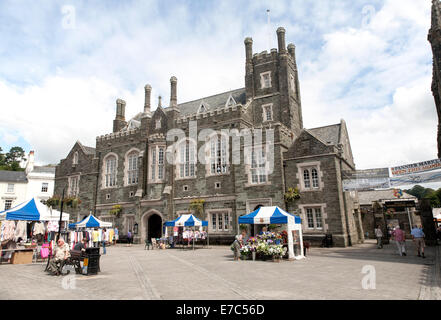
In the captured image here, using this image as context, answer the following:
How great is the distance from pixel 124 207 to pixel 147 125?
9.56 metres

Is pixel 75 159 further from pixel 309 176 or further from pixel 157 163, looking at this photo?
pixel 309 176

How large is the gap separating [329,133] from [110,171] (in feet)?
83.4

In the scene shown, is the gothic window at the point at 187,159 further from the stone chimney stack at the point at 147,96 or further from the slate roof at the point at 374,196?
the slate roof at the point at 374,196

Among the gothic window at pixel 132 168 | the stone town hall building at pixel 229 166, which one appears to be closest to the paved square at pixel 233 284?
the stone town hall building at pixel 229 166

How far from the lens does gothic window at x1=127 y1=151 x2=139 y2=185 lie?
111 ft

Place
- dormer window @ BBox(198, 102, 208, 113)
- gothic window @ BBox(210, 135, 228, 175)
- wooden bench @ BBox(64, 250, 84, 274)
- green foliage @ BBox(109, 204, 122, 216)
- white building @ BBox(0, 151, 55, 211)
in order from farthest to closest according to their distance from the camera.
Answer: white building @ BBox(0, 151, 55, 211) → dormer window @ BBox(198, 102, 208, 113) → green foliage @ BBox(109, 204, 122, 216) → gothic window @ BBox(210, 135, 228, 175) → wooden bench @ BBox(64, 250, 84, 274)

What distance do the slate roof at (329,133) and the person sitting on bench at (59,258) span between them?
76.1 feet

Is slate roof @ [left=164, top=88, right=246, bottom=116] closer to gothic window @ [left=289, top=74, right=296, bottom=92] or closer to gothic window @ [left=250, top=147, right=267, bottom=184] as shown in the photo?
gothic window @ [left=289, top=74, right=296, bottom=92]

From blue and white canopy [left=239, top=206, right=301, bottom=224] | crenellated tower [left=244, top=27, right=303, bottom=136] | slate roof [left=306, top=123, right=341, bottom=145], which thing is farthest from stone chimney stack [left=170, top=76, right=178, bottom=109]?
blue and white canopy [left=239, top=206, right=301, bottom=224]

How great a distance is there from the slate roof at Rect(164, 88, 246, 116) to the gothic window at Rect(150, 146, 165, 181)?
193 inches

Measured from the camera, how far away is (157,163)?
31516 mm

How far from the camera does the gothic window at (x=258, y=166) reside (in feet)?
84.3
